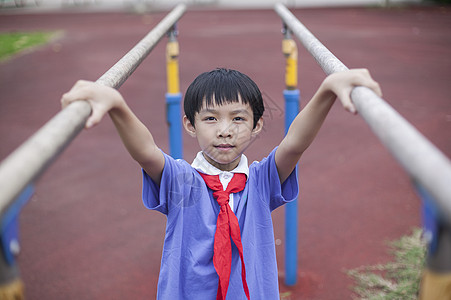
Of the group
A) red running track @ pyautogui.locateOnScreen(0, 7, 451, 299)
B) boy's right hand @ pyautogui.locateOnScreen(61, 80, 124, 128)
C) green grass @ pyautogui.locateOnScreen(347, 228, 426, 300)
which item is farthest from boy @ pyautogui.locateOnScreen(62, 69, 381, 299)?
green grass @ pyautogui.locateOnScreen(347, 228, 426, 300)

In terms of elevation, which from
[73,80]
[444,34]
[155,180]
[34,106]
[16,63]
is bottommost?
[155,180]

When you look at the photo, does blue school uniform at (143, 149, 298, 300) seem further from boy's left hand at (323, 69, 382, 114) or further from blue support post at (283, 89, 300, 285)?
blue support post at (283, 89, 300, 285)

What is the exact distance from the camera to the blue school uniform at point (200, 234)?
1.25 metres

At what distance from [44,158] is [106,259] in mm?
2429

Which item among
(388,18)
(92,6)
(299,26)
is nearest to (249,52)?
(388,18)

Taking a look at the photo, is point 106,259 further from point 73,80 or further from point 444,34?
point 444,34

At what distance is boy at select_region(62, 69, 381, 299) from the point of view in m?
1.24

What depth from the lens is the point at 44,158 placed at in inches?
24.6

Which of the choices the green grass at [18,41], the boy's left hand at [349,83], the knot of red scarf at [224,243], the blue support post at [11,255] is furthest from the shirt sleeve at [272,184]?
the green grass at [18,41]

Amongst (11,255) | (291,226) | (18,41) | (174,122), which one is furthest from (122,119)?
(18,41)

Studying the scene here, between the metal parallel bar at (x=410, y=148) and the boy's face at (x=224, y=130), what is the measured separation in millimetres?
414

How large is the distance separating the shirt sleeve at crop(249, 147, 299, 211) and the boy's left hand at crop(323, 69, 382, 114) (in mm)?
378

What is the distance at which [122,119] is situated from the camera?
104 centimetres

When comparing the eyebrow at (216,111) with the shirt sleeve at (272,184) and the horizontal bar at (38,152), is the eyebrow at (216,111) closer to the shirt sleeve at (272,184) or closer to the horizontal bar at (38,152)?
the shirt sleeve at (272,184)
